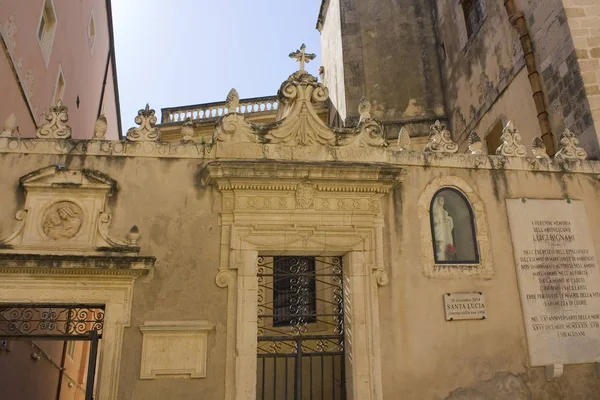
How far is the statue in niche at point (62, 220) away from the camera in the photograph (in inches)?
253

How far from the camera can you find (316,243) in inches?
273

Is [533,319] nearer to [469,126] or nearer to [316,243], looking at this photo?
[316,243]

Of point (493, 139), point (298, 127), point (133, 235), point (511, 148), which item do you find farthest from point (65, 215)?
point (493, 139)

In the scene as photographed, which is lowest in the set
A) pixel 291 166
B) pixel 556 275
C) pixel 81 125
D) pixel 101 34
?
pixel 556 275

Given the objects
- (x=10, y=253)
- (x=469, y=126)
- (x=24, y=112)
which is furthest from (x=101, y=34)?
(x=10, y=253)

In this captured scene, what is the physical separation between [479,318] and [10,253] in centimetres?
575

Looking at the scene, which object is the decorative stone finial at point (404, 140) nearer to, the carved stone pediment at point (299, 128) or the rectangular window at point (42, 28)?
the carved stone pediment at point (299, 128)

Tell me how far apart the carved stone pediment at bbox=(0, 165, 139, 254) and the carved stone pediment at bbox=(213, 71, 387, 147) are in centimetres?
168

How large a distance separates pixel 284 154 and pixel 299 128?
1.49 ft

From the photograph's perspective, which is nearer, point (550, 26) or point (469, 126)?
point (550, 26)

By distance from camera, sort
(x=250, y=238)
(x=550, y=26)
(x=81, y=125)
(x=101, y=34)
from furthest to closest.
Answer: (x=101, y=34), (x=81, y=125), (x=550, y=26), (x=250, y=238)

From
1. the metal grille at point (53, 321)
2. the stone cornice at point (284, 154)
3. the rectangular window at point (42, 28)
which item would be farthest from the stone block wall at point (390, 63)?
the metal grille at point (53, 321)

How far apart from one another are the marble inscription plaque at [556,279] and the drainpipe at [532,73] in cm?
214

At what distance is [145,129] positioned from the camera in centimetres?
707
